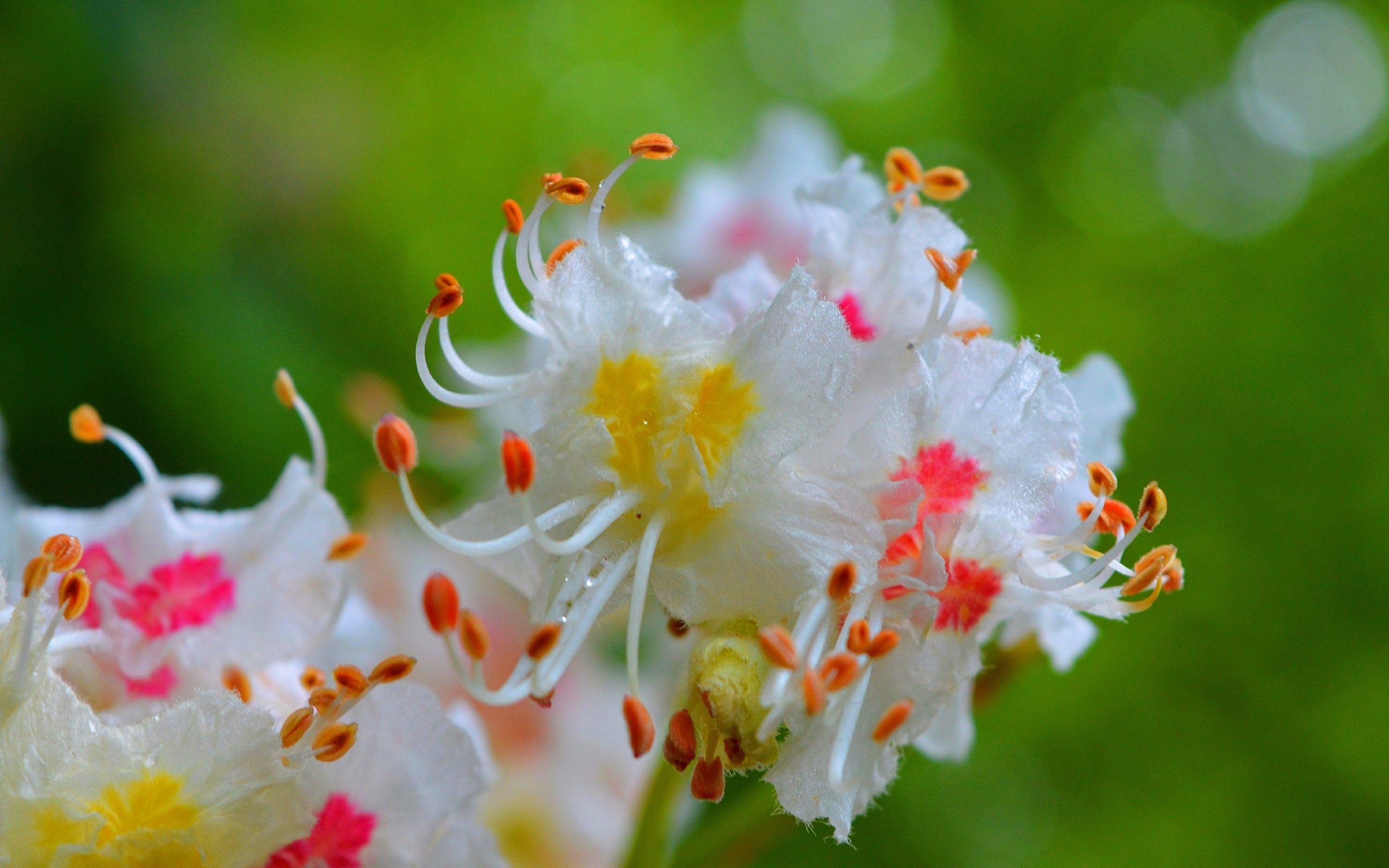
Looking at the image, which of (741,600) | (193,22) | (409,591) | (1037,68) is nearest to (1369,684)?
(1037,68)

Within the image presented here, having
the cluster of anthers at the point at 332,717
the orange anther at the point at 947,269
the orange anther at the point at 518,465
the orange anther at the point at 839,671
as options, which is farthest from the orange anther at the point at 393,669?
the orange anther at the point at 947,269

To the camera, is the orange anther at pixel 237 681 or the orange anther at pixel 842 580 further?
the orange anther at pixel 237 681

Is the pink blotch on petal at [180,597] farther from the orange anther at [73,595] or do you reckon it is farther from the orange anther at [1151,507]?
the orange anther at [1151,507]

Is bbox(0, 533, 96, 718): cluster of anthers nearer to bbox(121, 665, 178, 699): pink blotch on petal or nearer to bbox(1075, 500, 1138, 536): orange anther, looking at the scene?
bbox(121, 665, 178, 699): pink blotch on petal

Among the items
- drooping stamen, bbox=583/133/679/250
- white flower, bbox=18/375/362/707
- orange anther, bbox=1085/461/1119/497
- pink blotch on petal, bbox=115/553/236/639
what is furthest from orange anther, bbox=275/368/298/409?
orange anther, bbox=1085/461/1119/497

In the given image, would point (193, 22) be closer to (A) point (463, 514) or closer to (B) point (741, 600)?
(A) point (463, 514)
